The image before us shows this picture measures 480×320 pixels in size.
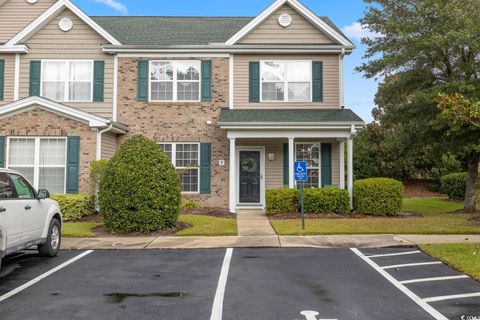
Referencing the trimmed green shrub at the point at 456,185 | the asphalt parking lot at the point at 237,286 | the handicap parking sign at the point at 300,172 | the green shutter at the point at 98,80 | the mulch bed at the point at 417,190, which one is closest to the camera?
the asphalt parking lot at the point at 237,286

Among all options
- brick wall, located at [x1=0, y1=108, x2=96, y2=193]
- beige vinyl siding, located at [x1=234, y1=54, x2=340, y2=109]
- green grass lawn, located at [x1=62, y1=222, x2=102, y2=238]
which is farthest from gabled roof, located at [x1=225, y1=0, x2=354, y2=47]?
green grass lawn, located at [x1=62, y1=222, x2=102, y2=238]

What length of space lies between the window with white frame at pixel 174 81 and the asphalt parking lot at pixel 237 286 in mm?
8888

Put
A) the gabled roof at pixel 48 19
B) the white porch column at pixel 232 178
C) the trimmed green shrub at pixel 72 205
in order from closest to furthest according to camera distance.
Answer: the trimmed green shrub at pixel 72 205, the white porch column at pixel 232 178, the gabled roof at pixel 48 19

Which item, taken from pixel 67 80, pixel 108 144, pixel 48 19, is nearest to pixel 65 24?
pixel 48 19

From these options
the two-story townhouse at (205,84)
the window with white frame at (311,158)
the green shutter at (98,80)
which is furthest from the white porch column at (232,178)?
the green shutter at (98,80)

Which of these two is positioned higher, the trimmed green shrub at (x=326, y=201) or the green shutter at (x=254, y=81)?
the green shutter at (x=254, y=81)

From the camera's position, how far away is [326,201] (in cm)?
1448

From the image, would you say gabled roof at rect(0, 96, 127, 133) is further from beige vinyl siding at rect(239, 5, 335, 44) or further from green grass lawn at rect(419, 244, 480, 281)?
green grass lawn at rect(419, 244, 480, 281)

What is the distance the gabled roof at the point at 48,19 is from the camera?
16.3m

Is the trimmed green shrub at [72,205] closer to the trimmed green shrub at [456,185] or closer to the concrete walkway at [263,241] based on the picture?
the concrete walkway at [263,241]

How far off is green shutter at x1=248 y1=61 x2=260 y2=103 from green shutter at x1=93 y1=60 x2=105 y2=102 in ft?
18.3

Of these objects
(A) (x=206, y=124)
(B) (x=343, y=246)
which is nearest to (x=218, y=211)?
(A) (x=206, y=124)

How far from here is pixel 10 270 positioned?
733 cm

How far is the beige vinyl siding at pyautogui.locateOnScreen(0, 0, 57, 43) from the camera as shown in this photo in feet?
57.3
